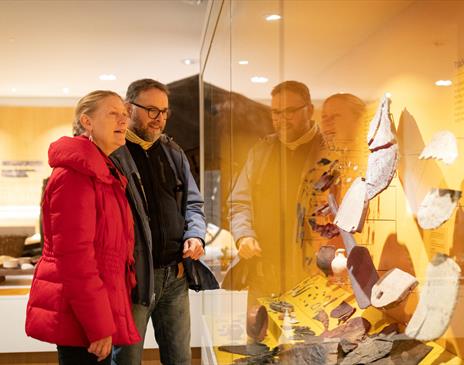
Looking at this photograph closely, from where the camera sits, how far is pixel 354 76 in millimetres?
1161

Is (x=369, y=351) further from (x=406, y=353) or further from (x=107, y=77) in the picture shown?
(x=107, y=77)

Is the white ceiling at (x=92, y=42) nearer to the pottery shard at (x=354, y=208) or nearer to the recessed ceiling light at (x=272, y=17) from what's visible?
the recessed ceiling light at (x=272, y=17)

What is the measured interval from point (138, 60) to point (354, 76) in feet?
13.5

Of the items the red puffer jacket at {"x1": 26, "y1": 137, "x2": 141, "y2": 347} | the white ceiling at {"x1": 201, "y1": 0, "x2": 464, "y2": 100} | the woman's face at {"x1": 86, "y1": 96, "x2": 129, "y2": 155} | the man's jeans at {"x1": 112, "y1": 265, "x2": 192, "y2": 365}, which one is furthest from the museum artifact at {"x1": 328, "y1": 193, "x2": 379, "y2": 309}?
the man's jeans at {"x1": 112, "y1": 265, "x2": 192, "y2": 365}

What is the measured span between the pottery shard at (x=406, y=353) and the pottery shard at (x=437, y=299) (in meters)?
0.02

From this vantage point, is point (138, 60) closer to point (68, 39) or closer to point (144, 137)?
point (68, 39)

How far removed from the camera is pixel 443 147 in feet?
3.04

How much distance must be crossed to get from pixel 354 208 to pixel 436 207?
259mm

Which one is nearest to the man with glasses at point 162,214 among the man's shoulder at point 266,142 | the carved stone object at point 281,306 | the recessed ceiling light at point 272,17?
the man's shoulder at point 266,142

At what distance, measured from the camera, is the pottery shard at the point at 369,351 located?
110cm

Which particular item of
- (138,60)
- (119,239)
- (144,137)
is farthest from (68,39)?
(119,239)

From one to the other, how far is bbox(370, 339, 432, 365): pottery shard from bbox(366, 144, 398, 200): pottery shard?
0.93 feet

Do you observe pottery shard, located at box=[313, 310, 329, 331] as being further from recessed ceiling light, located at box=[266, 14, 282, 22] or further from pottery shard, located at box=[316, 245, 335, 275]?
recessed ceiling light, located at box=[266, 14, 282, 22]

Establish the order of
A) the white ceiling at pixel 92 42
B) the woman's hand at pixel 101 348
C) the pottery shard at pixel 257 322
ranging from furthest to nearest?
the white ceiling at pixel 92 42, the woman's hand at pixel 101 348, the pottery shard at pixel 257 322
